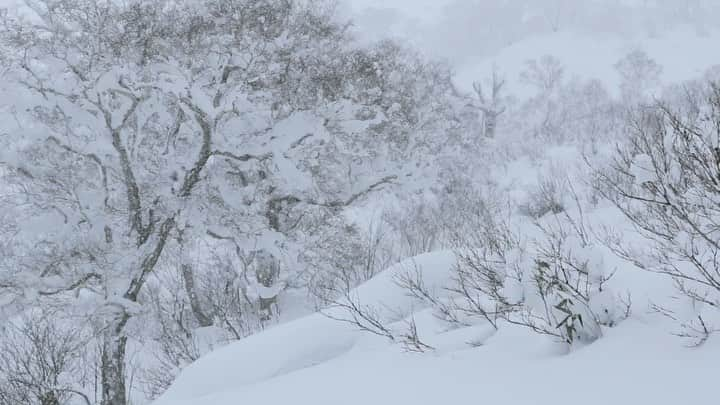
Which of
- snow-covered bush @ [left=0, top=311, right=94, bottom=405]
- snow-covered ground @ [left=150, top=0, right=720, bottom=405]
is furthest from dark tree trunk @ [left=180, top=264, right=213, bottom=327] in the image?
snow-covered ground @ [left=150, top=0, right=720, bottom=405]

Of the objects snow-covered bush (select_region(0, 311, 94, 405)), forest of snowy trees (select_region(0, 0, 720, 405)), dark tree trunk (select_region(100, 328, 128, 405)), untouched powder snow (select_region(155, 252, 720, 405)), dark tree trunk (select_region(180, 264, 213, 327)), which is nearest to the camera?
untouched powder snow (select_region(155, 252, 720, 405))

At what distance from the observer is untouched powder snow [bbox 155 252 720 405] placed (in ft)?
10.5

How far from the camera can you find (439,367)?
14.5 ft

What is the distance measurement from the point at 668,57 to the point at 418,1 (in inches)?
2188

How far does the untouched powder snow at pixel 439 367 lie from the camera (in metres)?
3.21

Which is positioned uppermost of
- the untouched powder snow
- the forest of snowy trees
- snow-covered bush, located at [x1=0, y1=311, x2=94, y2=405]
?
the forest of snowy trees

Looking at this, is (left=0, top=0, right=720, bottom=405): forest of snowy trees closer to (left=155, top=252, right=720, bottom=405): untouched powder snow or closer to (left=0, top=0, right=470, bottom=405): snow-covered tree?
(left=0, top=0, right=470, bottom=405): snow-covered tree

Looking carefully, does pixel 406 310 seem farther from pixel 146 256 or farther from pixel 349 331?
pixel 146 256

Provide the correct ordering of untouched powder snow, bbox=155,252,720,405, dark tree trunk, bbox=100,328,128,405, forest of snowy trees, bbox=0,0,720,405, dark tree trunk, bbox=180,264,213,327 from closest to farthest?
untouched powder snow, bbox=155,252,720,405
forest of snowy trees, bbox=0,0,720,405
dark tree trunk, bbox=100,328,128,405
dark tree trunk, bbox=180,264,213,327

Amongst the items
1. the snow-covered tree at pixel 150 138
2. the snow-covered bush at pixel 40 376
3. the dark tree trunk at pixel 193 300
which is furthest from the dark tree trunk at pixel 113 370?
the dark tree trunk at pixel 193 300

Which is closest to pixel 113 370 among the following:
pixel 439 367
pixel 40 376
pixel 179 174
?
pixel 40 376

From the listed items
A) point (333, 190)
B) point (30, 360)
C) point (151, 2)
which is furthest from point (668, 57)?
point (30, 360)

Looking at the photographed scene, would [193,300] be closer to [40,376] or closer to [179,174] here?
[40,376]

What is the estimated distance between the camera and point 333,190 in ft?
43.8
